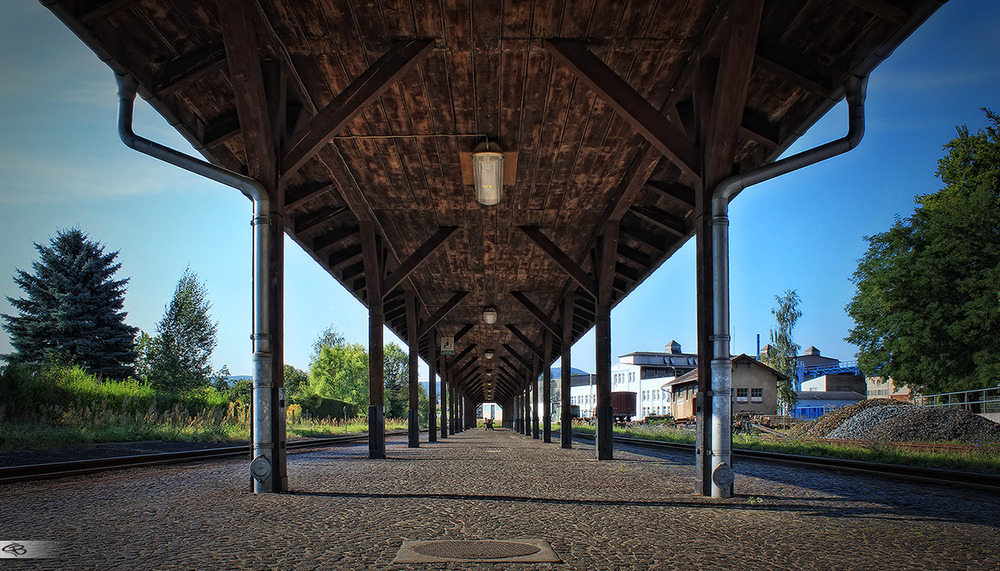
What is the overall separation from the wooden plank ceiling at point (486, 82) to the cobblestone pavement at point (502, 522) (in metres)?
3.38

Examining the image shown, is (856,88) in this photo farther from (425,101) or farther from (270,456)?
(270,456)

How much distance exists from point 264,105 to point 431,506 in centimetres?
414

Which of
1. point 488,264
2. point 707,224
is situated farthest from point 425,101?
point 488,264

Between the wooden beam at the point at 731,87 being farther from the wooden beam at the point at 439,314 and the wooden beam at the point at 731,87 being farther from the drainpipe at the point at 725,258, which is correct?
the wooden beam at the point at 439,314

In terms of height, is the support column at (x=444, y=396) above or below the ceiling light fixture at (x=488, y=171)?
below

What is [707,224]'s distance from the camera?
702 centimetres

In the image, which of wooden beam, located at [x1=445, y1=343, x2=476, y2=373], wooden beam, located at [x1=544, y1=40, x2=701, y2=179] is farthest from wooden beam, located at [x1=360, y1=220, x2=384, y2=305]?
wooden beam, located at [x1=445, y1=343, x2=476, y2=373]

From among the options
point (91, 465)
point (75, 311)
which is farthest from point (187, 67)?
point (75, 311)

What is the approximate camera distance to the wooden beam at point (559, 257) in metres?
12.9

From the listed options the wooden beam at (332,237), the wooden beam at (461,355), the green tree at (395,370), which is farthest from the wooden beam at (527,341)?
the green tree at (395,370)

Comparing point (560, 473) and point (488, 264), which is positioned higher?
point (488, 264)

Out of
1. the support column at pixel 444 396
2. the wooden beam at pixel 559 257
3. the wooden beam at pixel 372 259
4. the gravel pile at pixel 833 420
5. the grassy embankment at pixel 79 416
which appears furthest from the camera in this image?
the support column at pixel 444 396

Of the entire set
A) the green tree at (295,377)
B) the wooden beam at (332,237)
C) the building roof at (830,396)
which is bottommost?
the building roof at (830,396)

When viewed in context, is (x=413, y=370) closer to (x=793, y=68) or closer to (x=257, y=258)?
(x=257, y=258)
